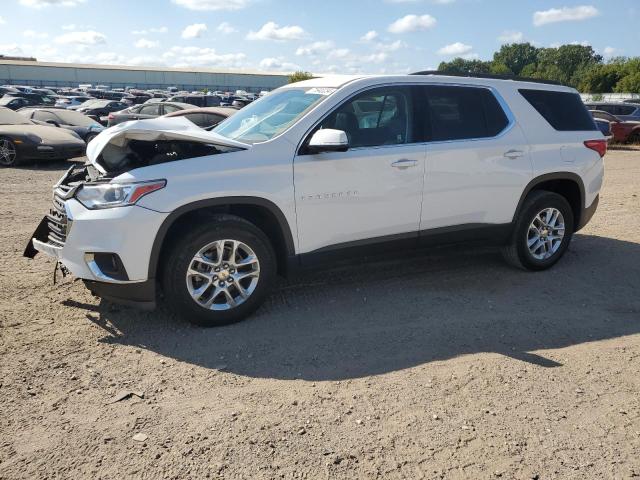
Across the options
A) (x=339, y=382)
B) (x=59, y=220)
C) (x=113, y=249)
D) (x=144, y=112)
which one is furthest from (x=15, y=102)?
(x=339, y=382)

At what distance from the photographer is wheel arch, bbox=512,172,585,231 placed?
5531mm

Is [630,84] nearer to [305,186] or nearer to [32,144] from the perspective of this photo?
[32,144]

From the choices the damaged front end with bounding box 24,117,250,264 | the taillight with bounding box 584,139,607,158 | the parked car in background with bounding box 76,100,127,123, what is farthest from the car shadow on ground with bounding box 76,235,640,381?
the parked car in background with bounding box 76,100,127,123

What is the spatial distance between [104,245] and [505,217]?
3621 millimetres

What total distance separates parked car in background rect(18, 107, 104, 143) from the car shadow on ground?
12.4 m

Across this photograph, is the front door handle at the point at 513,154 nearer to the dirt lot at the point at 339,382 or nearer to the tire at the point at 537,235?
the tire at the point at 537,235

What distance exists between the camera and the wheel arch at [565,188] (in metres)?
5.53

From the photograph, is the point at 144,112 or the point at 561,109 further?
the point at 144,112

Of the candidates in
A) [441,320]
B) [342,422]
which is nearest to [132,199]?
[342,422]

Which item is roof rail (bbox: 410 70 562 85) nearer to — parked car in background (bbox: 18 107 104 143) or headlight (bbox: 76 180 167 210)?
headlight (bbox: 76 180 167 210)

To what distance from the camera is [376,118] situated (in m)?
4.80

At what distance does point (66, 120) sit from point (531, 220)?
1442 cm

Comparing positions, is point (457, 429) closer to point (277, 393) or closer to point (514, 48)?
point (277, 393)

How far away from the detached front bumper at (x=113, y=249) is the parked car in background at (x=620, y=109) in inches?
820
